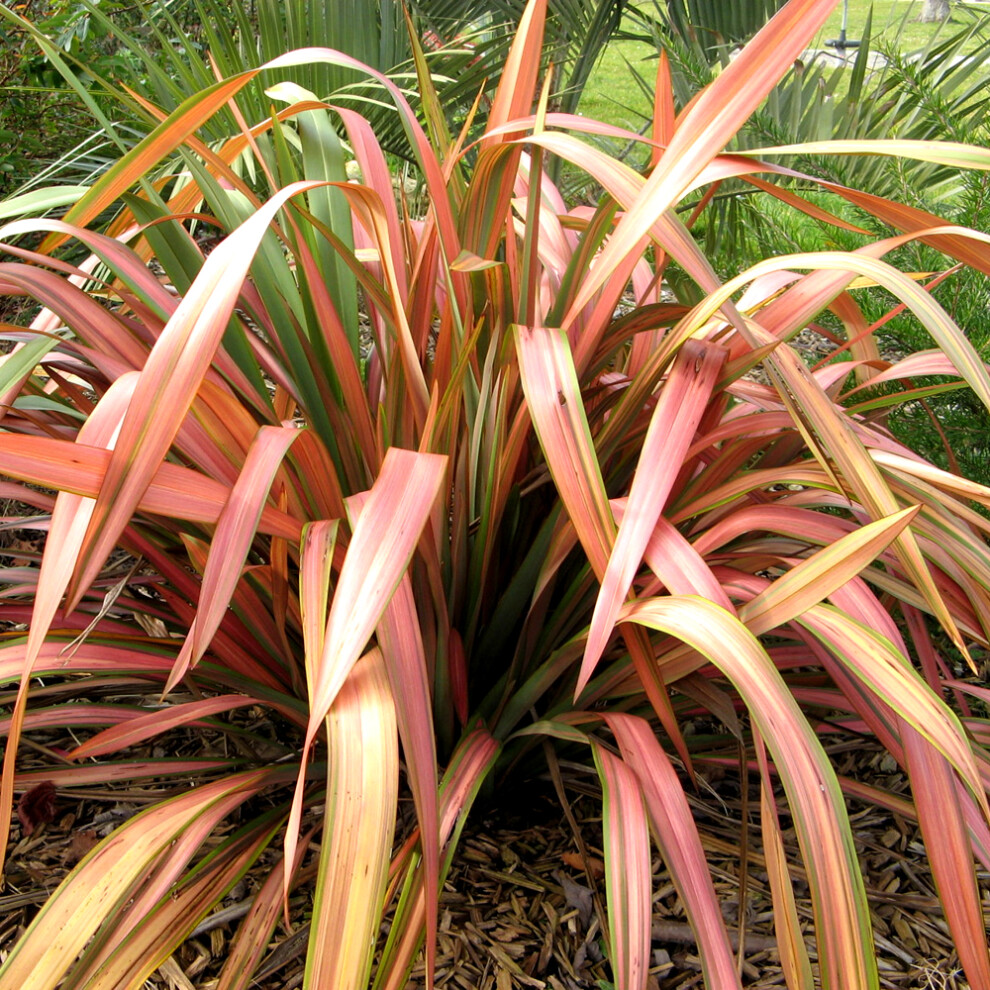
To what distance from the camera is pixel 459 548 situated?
0.88 metres

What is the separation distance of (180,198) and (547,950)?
3.03 ft

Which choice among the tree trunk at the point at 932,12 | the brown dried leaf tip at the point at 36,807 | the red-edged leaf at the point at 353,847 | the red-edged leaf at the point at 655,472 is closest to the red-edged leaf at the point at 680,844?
the red-edged leaf at the point at 655,472

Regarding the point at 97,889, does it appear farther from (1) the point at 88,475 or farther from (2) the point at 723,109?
(2) the point at 723,109

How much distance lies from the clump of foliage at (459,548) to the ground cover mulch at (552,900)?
72 mm

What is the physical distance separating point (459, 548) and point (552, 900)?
353 mm

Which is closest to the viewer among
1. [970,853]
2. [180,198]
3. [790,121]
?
[970,853]

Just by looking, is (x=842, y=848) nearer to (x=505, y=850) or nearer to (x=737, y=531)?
(x=737, y=531)

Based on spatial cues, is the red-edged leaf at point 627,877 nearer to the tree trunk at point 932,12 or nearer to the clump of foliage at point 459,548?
the clump of foliage at point 459,548

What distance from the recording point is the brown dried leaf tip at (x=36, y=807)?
0.92 metres

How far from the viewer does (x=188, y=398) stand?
59 cm

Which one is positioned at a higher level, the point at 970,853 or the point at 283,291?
the point at 283,291

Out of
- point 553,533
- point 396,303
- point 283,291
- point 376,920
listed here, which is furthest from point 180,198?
point 376,920

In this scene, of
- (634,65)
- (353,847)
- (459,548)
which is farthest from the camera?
(634,65)

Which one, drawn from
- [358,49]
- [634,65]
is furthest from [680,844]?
[634,65]
